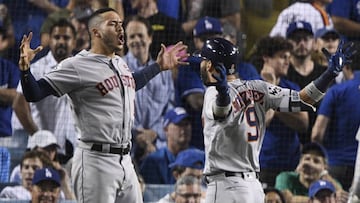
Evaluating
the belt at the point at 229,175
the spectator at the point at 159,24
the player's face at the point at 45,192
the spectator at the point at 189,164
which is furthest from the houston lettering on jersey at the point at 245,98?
the spectator at the point at 159,24

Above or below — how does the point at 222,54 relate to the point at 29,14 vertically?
below

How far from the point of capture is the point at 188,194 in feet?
24.7

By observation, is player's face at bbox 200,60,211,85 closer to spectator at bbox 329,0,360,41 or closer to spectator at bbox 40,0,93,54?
spectator at bbox 40,0,93,54

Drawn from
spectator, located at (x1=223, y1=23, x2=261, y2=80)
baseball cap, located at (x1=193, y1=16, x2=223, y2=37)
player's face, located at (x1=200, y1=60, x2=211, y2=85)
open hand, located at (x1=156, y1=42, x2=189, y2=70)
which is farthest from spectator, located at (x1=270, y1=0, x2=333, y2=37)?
player's face, located at (x1=200, y1=60, x2=211, y2=85)

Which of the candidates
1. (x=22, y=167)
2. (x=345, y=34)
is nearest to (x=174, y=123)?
(x=22, y=167)

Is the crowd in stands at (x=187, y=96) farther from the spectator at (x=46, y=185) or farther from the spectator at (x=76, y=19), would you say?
the spectator at (x=46, y=185)

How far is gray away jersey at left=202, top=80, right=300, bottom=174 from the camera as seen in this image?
16.8 ft

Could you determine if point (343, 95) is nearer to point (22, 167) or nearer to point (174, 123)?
point (174, 123)

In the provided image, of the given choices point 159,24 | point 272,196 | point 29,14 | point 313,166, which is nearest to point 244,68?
point 159,24

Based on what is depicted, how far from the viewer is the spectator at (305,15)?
29.0 ft

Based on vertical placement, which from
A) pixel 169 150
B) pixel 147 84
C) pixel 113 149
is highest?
pixel 147 84

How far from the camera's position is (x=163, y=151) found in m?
8.14

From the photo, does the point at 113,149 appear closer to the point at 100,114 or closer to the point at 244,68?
the point at 100,114

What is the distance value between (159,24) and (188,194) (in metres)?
2.01
